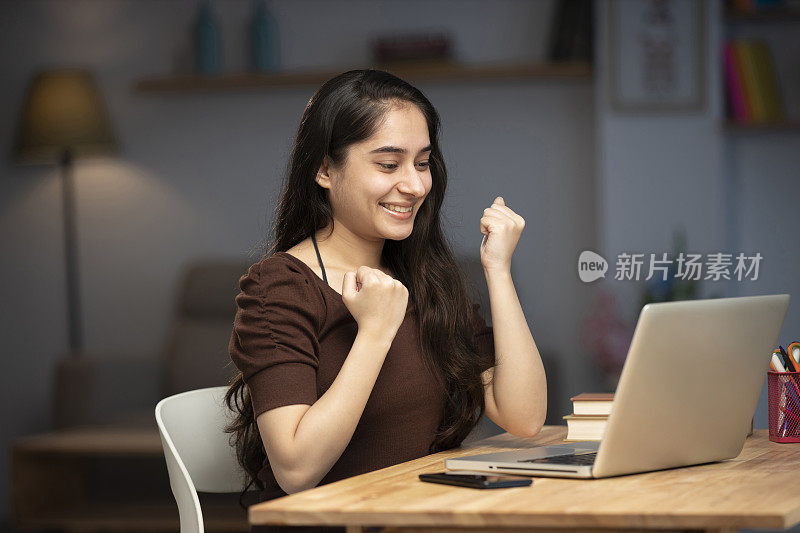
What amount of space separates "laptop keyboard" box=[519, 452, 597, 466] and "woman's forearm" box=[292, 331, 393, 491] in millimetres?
230

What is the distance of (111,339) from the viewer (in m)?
4.45

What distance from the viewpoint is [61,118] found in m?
4.04

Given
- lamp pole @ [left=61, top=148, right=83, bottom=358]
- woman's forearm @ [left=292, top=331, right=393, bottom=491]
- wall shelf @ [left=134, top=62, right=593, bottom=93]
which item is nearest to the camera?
woman's forearm @ [left=292, top=331, right=393, bottom=491]

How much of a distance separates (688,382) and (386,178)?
0.56m

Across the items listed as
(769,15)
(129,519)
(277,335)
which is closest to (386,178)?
(277,335)

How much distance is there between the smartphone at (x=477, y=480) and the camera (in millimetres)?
1194

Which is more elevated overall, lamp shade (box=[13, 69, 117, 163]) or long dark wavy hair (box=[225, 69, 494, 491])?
lamp shade (box=[13, 69, 117, 163])

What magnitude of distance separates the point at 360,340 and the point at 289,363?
0.33 ft

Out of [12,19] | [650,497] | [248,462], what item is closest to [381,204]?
[248,462]

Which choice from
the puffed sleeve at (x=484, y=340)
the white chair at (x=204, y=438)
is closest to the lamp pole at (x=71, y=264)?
the white chair at (x=204, y=438)

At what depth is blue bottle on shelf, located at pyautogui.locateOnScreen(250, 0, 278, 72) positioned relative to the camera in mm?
4137

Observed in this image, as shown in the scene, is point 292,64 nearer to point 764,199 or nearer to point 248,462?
point 764,199

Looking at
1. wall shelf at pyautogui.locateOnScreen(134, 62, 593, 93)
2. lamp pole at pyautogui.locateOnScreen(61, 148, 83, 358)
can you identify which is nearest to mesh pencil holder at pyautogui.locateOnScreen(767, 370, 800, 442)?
wall shelf at pyautogui.locateOnScreen(134, 62, 593, 93)

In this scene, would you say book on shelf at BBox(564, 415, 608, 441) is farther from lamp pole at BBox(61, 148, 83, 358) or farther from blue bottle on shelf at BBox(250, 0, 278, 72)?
lamp pole at BBox(61, 148, 83, 358)
